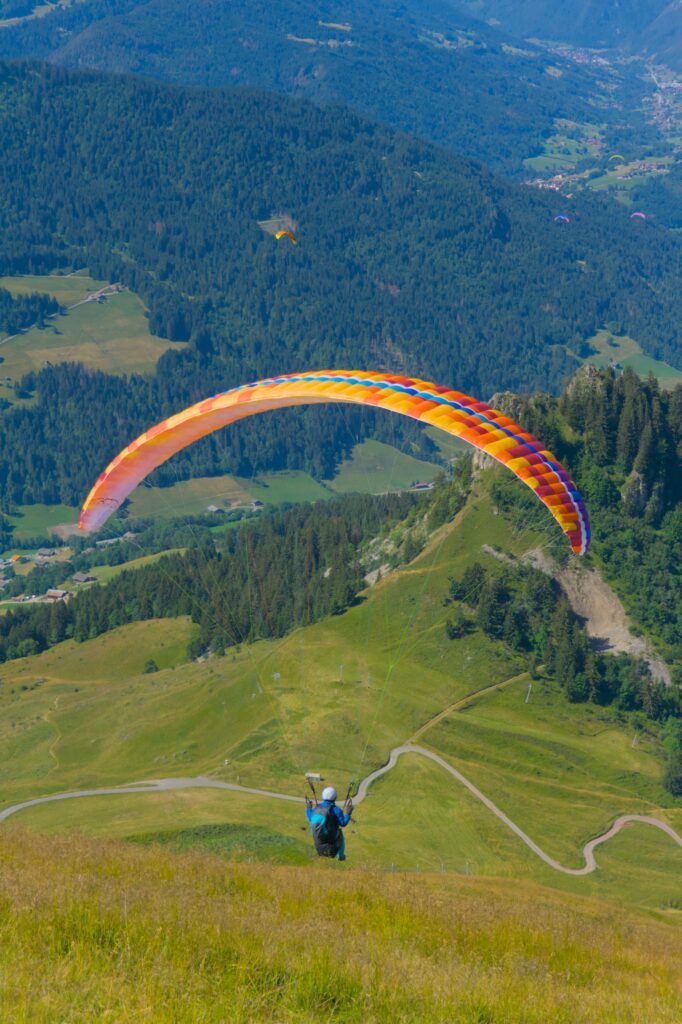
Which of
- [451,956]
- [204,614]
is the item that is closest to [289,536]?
[204,614]

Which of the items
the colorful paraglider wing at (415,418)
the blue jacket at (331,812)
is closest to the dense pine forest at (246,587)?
the colorful paraglider wing at (415,418)

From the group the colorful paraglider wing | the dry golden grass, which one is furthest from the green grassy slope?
the dry golden grass

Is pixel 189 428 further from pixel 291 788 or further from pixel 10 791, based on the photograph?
pixel 10 791

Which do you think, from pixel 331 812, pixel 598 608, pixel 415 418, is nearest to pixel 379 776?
pixel 598 608

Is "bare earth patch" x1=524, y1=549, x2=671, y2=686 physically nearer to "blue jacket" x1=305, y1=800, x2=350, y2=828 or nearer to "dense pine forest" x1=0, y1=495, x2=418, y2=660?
"dense pine forest" x1=0, y1=495, x2=418, y2=660

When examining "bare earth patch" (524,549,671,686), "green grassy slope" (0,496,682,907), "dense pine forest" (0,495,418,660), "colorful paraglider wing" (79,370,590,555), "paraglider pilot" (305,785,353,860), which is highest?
"colorful paraglider wing" (79,370,590,555)

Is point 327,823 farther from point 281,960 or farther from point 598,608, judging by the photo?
point 598,608
